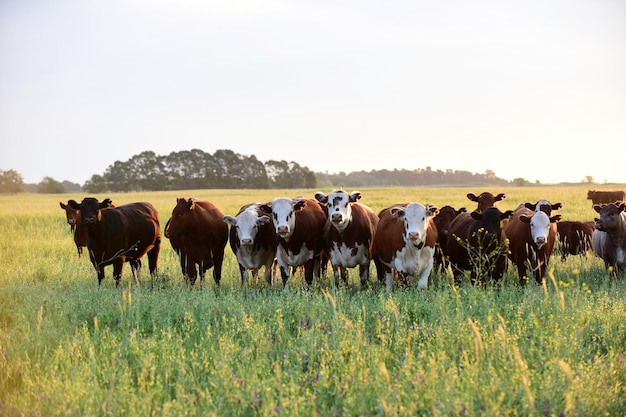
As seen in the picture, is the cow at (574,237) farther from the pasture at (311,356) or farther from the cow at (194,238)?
the cow at (194,238)

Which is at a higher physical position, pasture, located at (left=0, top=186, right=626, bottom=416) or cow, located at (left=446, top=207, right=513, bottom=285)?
cow, located at (left=446, top=207, right=513, bottom=285)

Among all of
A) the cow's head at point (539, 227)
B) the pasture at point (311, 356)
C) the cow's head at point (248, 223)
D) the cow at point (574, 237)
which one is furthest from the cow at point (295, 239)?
the cow at point (574, 237)

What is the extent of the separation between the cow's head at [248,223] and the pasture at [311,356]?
160 cm

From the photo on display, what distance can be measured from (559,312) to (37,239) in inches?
743

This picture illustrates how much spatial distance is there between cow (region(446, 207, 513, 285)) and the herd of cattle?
19 millimetres

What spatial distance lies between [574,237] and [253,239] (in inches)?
356

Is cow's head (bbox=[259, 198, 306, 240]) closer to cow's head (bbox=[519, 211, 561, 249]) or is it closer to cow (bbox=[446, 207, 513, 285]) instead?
cow (bbox=[446, 207, 513, 285])

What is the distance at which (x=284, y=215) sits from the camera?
37.5 feet

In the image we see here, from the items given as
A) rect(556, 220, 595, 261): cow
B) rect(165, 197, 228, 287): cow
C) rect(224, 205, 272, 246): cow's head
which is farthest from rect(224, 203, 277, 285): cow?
rect(556, 220, 595, 261): cow

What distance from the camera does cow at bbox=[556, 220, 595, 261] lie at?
15.7m

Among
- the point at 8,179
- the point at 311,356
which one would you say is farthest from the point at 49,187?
the point at 311,356

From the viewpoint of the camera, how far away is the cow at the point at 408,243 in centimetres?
1042

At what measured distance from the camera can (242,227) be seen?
1177 cm

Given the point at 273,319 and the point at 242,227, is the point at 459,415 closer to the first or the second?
the point at 273,319
